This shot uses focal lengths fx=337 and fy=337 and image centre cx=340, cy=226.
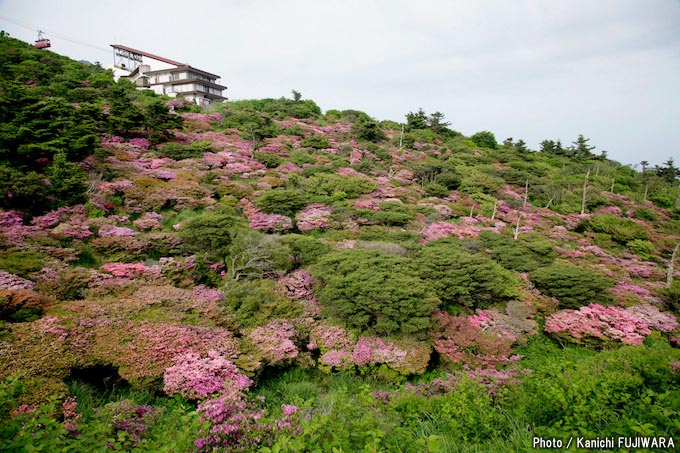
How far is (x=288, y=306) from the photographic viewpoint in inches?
353

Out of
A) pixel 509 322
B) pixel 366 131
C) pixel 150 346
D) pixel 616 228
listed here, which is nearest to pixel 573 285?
pixel 509 322

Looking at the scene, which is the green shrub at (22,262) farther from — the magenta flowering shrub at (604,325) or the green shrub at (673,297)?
the green shrub at (673,297)

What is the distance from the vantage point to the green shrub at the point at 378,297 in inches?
335

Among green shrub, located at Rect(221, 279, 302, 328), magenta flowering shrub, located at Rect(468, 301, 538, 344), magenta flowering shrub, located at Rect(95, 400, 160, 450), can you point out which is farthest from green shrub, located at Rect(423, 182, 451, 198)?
magenta flowering shrub, located at Rect(95, 400, 160, 450)

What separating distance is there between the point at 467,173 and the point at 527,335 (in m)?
18.8

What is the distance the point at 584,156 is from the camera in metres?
39.3

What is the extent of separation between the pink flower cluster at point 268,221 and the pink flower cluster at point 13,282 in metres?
6.93

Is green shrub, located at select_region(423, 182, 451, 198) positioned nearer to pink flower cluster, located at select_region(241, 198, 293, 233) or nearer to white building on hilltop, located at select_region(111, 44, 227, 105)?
pink flower cluster, located at select_region(241, 198, 293, 233)

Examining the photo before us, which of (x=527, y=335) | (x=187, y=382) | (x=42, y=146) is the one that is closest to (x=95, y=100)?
(x=42, y=146)

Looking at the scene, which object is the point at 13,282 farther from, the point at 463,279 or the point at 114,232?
the point at 463,279

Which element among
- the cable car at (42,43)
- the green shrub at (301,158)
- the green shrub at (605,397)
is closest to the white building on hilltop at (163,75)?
the cable car at (42,43)

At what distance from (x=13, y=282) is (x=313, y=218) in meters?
9.77

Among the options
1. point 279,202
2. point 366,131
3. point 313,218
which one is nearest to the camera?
point 313,218

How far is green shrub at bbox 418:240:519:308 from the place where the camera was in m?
10.1
